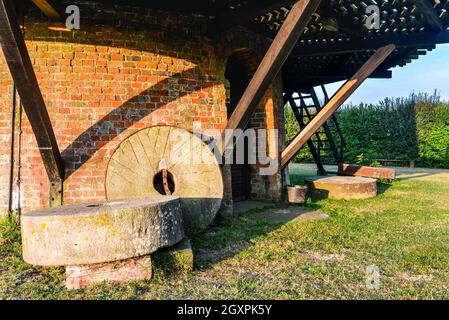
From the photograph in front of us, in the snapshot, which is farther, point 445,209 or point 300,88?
point 300,88

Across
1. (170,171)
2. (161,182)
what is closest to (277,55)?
(170,171)

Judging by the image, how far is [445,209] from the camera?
17.1ft

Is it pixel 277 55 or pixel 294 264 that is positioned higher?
pixel 277 55

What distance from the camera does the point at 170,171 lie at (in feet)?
12.4

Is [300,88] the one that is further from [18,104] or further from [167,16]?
[18,104]

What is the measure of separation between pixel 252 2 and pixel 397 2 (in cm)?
202

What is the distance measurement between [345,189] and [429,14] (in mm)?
3171

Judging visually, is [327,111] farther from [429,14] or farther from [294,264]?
[294,264]

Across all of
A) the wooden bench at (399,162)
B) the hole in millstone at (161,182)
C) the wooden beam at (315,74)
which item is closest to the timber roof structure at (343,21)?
the wooden beam at (315,74)

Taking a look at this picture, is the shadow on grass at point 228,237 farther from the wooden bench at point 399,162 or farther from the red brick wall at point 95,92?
the wooden bench at point 399,162

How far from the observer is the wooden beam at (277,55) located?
10.8ft
